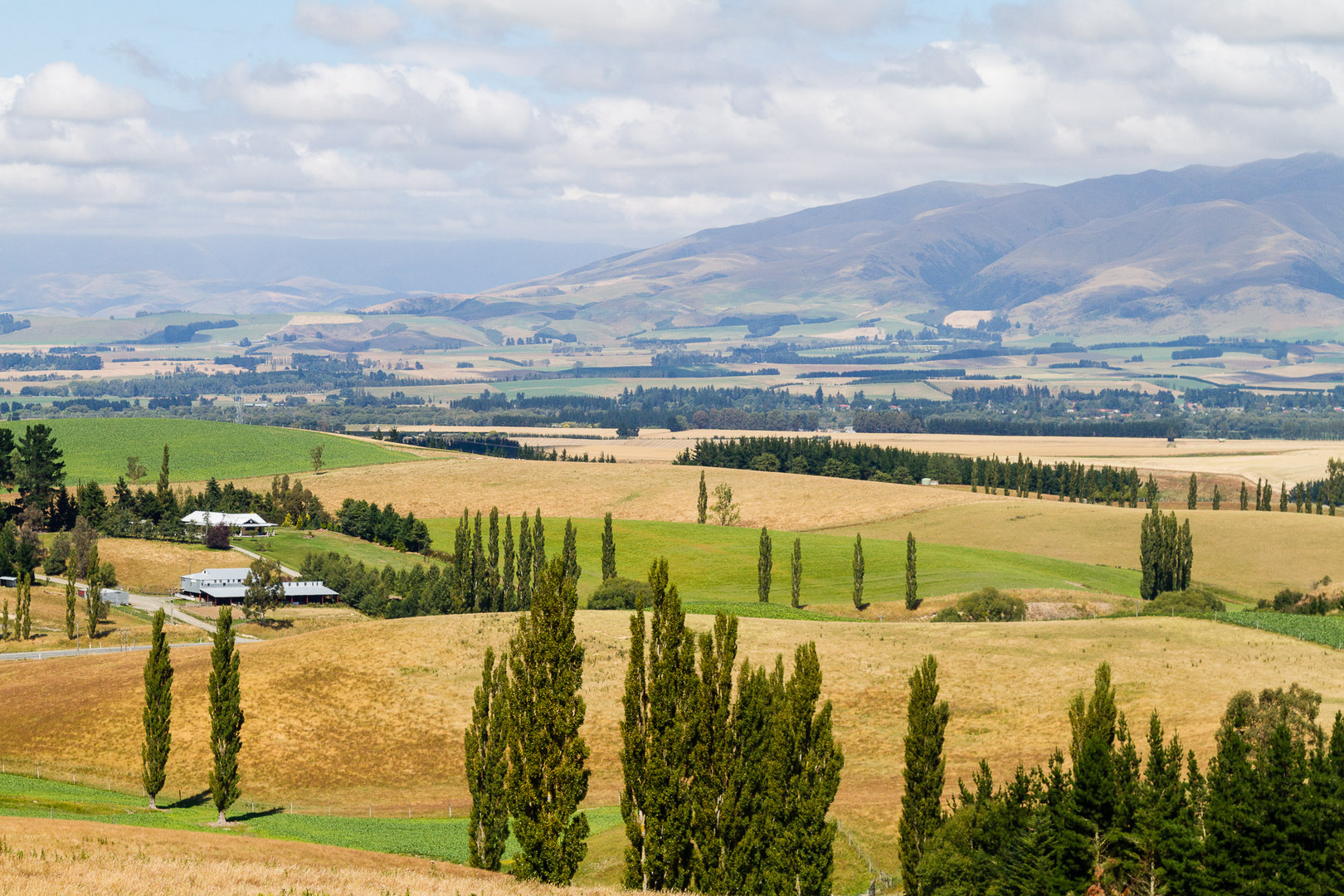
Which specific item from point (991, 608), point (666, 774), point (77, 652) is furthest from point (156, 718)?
point (991, 608)

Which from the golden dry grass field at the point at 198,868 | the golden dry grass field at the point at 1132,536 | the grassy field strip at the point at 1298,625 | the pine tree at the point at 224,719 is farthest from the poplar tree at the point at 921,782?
the golden dry grass field at the point at 1132,536

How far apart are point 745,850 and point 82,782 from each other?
4874cm

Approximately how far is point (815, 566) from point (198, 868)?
114119 millimetres

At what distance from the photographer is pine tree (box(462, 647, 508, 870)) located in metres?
60.0

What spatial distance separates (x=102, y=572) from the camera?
141875 millimetres

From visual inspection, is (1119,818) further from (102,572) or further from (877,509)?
(877,509)

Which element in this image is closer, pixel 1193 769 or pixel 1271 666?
pixel 1193 769

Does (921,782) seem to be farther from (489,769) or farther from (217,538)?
(217,538)

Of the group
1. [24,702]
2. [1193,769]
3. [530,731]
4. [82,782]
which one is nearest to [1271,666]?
[1193,769]

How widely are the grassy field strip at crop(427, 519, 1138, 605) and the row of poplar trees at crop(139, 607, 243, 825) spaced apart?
7201 cm

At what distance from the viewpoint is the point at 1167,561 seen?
14275cm

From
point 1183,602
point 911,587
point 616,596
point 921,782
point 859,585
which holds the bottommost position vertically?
point 616,596

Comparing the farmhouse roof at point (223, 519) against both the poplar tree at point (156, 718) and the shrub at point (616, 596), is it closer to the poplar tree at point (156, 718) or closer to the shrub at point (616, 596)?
the shrub at point (616, 596)

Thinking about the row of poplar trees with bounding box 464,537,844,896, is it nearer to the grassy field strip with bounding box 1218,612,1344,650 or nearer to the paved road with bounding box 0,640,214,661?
the grassy field strip with bounding box 1218,612,1344,650
